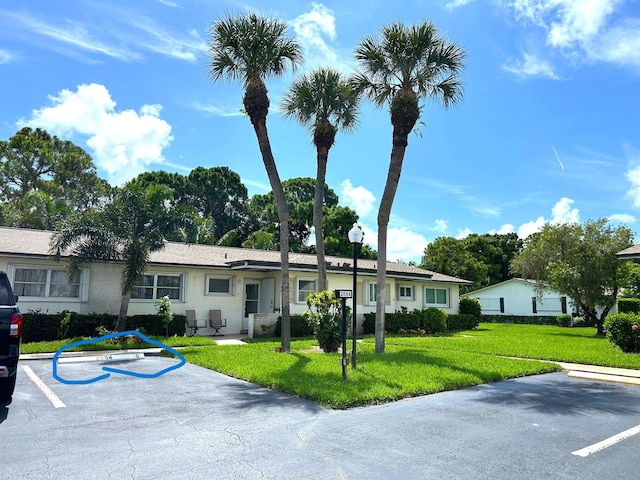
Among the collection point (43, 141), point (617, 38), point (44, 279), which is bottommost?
point (44, 279)

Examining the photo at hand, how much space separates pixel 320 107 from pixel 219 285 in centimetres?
913

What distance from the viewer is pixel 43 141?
40469 mm

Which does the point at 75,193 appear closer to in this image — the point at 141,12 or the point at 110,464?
the point at 141,12

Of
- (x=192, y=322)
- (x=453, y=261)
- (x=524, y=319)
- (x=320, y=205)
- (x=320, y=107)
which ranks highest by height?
(x=320, y=107)

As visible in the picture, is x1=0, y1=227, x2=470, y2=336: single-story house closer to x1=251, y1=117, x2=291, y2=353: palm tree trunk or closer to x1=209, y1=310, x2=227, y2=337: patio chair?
x1=209, y1=310, x2=227, y2=337: patio chair

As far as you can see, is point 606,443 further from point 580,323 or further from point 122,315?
point 580,323

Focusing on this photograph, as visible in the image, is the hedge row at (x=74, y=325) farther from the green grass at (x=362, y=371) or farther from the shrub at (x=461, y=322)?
the shrub at (x=461, y=322)

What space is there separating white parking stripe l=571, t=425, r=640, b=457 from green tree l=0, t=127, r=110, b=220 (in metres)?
38.6

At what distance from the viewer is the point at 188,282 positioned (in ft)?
64.2

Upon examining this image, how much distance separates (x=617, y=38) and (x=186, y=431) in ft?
47.6

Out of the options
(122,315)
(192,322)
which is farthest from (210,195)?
(122,315)

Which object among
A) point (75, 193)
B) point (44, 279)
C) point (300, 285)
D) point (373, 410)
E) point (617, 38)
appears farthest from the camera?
point (75, 193)

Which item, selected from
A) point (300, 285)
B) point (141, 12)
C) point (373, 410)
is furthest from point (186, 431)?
point (300, 285)

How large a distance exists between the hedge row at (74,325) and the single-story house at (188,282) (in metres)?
1.24
